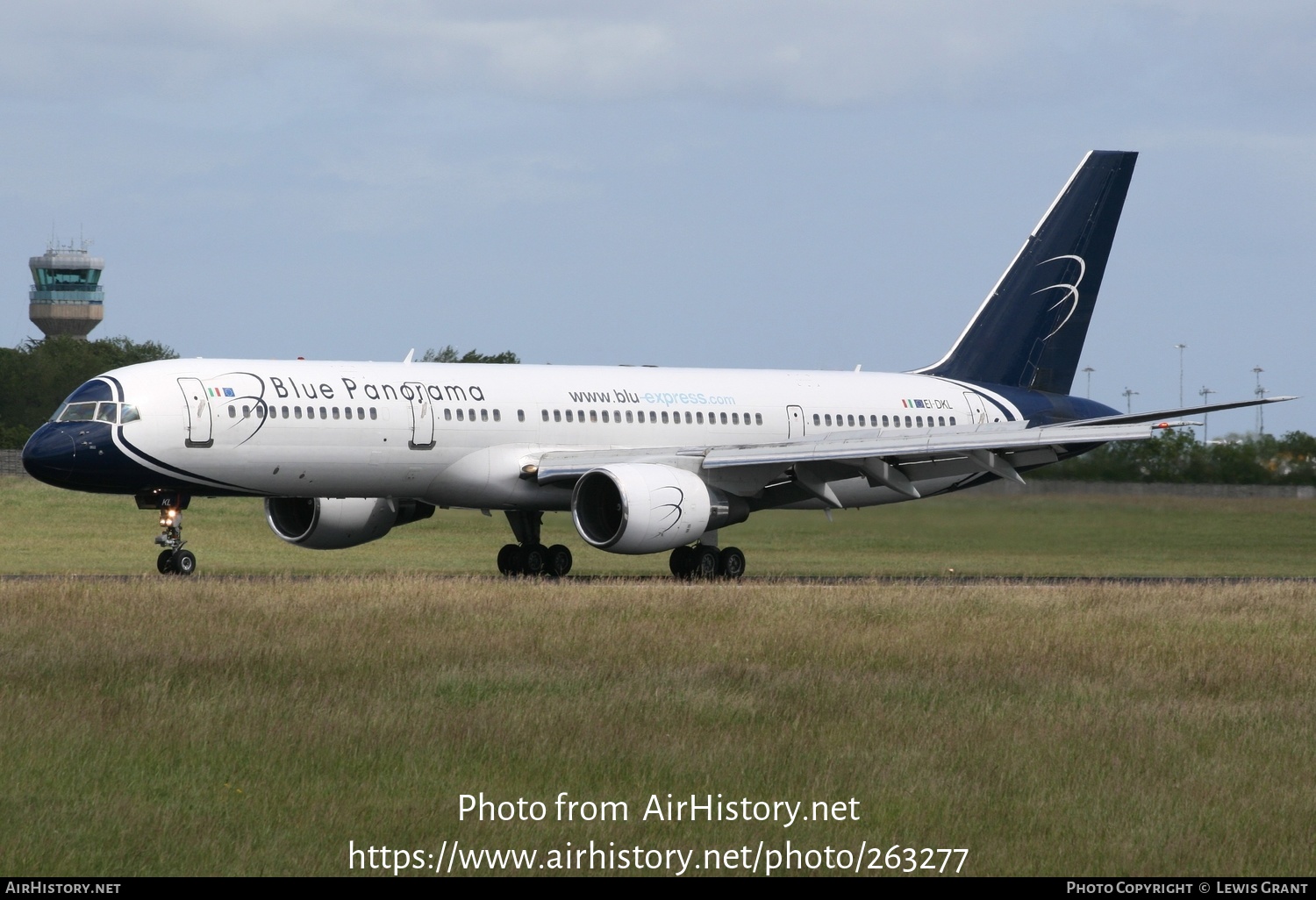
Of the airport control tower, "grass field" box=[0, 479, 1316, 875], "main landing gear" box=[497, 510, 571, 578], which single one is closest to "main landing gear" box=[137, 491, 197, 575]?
"grass field" box=[0, 479, 1316, 875]

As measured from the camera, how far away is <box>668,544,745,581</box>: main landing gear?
29719mm

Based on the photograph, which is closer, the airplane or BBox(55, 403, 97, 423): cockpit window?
BBox(55, 403, 97, 423): cockpit window

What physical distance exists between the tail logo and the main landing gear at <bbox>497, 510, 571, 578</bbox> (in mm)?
11486

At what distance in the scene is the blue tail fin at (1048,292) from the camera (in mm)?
35906

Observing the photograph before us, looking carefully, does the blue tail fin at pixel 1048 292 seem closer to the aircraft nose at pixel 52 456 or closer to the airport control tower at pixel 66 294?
the aircraft nose at pixel 52 456

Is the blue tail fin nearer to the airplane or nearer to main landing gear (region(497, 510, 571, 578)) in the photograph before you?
the airplane

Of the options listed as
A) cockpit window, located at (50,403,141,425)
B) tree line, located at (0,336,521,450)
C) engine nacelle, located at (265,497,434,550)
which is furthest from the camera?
tree line, located at (0,336,521,450)

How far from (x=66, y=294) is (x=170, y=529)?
12186 centimetres

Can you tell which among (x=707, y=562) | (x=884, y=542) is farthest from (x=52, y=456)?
(x=884, y=542)

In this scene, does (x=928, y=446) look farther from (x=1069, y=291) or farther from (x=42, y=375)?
(x=42, y=375)

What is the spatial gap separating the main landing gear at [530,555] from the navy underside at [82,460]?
6341 millimetres

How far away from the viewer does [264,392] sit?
26.9m

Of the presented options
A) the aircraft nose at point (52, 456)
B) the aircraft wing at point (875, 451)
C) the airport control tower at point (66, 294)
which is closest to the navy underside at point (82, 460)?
the aircraft nose at point (52, 456)
